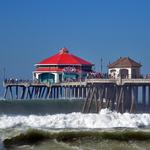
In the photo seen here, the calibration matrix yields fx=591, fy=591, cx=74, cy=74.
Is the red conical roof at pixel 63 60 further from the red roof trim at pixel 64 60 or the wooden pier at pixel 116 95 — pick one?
the wooden pier at pixel 116 95

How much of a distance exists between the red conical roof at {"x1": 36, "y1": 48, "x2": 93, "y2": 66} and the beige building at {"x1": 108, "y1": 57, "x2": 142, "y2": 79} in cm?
2791

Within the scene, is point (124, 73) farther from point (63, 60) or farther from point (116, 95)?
point (63, 60)

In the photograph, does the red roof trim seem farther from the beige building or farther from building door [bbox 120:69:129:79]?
building door [bbox 120:69:129:79]

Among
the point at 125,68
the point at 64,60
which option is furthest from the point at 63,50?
the point at 125,68

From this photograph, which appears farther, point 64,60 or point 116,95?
point 64,60

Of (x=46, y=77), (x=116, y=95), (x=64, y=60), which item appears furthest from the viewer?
(x=64, y=60)

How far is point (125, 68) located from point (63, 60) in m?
32.8

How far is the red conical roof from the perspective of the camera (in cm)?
10906

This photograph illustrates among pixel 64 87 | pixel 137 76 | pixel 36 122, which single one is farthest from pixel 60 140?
pixel 64 87

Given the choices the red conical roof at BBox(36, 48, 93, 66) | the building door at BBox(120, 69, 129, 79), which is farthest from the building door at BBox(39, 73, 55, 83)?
the building door at BBox(120, 69, 129, 79)

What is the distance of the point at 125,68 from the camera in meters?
78.7

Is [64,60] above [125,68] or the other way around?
above

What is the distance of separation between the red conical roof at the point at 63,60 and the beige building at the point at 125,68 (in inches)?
1099

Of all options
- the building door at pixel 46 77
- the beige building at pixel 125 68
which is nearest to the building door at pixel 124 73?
the beige building at pixel 125 68
